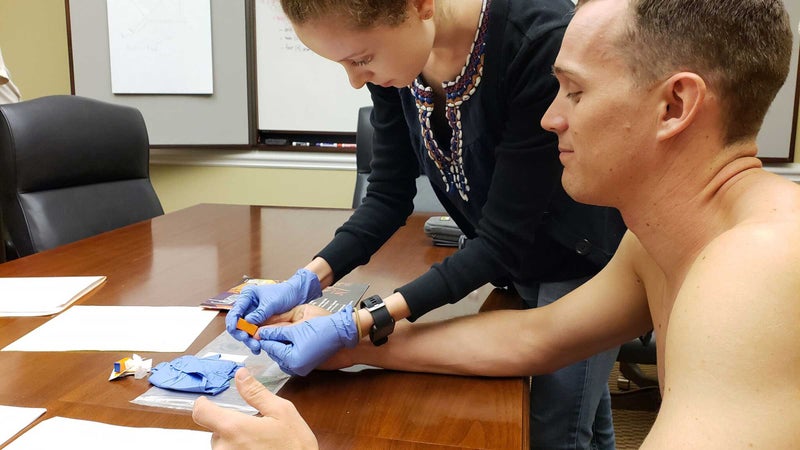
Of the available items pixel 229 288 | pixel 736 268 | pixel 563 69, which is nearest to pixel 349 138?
pixel 229 288

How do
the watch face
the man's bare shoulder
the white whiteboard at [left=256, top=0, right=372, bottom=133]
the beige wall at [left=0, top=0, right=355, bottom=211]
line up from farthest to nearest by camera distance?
the beige wall at [left=0, top=0, right=355, bottom=211] < the white whiteboard at [left=256, top=0, right=372, bottom=133] < the watch face < the man's bare shoulder

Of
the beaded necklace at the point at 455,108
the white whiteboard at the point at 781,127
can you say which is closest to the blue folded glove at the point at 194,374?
the beaded necklace at the point at 455,108

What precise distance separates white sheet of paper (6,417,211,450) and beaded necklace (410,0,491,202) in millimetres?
621

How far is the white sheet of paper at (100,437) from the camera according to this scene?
0.72 metres

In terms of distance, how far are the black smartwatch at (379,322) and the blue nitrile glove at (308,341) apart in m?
0.03

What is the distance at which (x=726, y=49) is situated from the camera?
0.67 m

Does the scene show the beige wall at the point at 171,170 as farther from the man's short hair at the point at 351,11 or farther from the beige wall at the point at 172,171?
the man's short hair at the point at 351,11

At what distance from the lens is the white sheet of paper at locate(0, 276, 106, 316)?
3.85 ft

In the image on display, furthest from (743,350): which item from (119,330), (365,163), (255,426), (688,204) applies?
(365,163)

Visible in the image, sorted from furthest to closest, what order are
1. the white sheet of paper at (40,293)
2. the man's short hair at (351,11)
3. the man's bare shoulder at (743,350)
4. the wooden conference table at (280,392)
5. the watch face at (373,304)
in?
the white sheet of paper at (40,293)
the watch face at (373,304)
the man's short hair at (351,11)
the wooden conference table at (280,392)
the man's bare shoulder at (743,350)

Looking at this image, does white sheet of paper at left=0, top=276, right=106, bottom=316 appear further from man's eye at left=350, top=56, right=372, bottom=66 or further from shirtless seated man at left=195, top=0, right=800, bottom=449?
man's eye at left=350, top=56, right=372, bottom=66

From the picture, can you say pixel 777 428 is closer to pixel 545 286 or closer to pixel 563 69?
pixel 563 69

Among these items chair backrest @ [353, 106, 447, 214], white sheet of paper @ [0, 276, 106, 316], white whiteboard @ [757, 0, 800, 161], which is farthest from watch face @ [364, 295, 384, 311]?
white whiteboard @ [757, 0, 800, 161]

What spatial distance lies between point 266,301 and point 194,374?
0.66ft
